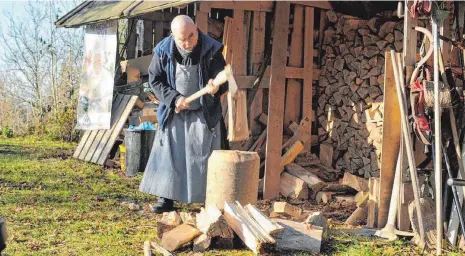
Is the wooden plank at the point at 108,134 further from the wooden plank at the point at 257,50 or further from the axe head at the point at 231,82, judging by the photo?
the axe head at the point at 231,82

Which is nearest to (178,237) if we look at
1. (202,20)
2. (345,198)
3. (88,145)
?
(345,198)

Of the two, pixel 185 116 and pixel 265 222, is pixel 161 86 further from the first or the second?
pixel 265 222

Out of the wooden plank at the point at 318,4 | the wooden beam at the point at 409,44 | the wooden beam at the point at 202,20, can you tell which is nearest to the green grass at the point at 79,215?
the wooden beam at the point at 409,44

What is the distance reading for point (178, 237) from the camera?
459cm

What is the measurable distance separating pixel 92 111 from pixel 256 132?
356cm

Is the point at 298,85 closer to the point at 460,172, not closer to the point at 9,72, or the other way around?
the point at 460,172

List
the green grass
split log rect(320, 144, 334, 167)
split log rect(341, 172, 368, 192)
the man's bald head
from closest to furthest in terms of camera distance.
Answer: the green grass, the man's bald head, split log rect(341, 172, 368, 192), split log rect(320, 144, 334, 167)

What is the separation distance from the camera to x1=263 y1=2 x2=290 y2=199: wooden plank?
726cm

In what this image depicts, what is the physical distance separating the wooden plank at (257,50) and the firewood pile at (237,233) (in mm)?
2854

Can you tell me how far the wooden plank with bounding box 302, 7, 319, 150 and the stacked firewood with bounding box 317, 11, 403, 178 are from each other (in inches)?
12.7

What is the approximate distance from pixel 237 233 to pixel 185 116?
58.3 inches

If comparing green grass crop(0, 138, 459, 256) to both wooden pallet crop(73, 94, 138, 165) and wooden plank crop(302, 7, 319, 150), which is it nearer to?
wooden pallet crop(73, 94, 138, 165)

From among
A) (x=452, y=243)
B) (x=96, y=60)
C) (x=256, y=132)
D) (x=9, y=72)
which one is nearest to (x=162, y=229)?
(x=452, y=243)

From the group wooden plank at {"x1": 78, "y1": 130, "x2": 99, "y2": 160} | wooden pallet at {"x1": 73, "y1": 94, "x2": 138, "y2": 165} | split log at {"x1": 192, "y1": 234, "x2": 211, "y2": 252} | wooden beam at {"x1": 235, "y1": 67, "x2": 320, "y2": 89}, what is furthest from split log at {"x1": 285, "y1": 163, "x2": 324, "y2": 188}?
wooden plank at {"x1": 78, "y1": 130, "x2": 99, "y2": 160}
